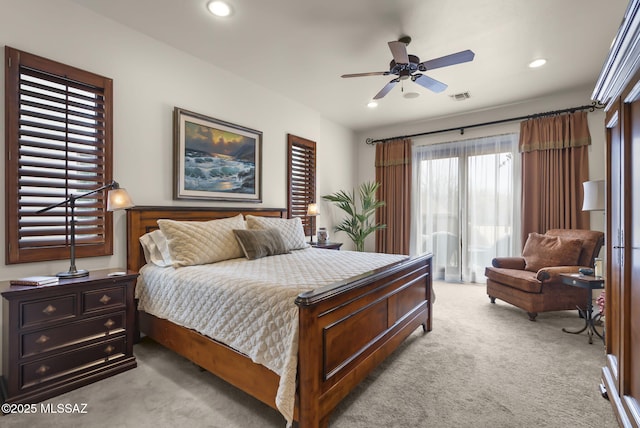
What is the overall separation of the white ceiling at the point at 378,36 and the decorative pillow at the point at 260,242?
1862 mm

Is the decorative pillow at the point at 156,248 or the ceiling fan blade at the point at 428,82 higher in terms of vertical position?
the ceiling fan blade at the point at 428,82

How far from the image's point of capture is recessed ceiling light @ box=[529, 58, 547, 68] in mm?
3240

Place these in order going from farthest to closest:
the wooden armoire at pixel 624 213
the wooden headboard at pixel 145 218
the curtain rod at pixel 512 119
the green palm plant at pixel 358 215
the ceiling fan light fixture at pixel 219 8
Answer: the green palm plant at pixel 358 215 < the curtain rod at pixel 512 119 < the wooden headboard at pixel 145 218 < the ceiling fan light fixture at pixel 219 8 < the wooden armoire at pixel 624 213

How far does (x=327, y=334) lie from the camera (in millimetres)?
1598

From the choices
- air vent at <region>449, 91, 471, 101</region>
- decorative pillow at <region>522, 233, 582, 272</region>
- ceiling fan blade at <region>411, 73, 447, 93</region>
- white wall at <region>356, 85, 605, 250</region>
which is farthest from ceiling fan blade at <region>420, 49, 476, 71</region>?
white wall at <region>356, 85, 605, 250</region>

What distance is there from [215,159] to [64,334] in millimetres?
2060

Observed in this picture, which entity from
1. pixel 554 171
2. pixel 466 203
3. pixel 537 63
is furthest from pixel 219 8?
pixel 554 171

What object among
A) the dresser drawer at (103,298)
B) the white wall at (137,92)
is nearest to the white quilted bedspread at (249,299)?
the dresser drawer at (103,298)

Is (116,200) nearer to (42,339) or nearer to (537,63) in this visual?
(42,339)

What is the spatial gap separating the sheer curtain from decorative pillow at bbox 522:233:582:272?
641 mm

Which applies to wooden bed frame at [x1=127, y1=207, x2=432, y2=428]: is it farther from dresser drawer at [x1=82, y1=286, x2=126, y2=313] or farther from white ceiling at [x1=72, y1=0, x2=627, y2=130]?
white ceiling at [x1=72, y1=0, x2=627, y2=130]

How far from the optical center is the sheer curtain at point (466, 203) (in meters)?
4.59

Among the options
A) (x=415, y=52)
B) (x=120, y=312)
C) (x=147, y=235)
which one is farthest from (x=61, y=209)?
(x=415, y=52)

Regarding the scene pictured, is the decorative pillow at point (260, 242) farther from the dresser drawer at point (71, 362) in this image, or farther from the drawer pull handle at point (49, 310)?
the drawer pull handle at point (49, 310)
